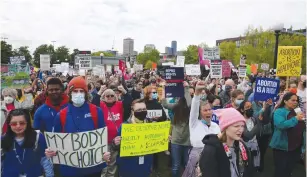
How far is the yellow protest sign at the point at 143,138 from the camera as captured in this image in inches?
168

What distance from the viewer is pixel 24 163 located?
3.39 m

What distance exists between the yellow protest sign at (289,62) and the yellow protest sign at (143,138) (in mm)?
4679

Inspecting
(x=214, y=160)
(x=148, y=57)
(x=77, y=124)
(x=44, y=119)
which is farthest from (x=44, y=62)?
(x=148, y=57)

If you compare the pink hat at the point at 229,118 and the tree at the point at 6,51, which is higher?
the tree at the point at 6,51

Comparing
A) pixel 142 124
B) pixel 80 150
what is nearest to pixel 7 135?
pixel 80 150

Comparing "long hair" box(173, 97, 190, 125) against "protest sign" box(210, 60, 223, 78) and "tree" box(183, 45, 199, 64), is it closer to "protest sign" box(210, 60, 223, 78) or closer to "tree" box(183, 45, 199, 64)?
"protest sign" box(210, 60, 223, 78)

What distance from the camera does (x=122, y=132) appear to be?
14.0 ft

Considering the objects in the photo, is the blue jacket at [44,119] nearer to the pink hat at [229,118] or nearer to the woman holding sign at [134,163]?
the woman holding sign at [134,163]

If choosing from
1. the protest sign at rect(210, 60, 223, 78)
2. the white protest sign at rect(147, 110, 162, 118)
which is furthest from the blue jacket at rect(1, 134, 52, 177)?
the protest sign at rect(210, 60, 223, 78)

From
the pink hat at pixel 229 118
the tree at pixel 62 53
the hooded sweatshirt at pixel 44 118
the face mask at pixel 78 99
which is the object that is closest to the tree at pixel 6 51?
the tree at pixel 62 53

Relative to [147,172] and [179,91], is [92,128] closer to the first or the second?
[147,172]

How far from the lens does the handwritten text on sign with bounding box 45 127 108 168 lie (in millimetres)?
3588

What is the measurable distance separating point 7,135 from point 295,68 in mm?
7034

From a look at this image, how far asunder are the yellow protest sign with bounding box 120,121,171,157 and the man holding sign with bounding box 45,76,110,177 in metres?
0.48
